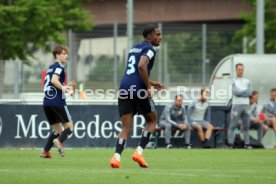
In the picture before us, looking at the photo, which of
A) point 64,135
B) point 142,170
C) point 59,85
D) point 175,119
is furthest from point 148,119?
point 175,119

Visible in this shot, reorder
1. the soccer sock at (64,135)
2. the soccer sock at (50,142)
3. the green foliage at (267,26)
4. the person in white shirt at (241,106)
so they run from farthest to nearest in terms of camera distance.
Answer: the green foliage at (267,26) → the person in white shirt at (241,106) → the soccer sock at (64,135) → the soccer sock at (50,142)

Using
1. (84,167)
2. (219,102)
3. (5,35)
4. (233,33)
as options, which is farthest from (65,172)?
(233,33)

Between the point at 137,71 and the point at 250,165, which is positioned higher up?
the point at 137,71

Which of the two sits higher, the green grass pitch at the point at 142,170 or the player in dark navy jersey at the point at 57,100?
the player in dark navy jersey at the point at 57,100

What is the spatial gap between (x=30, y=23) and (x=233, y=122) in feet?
61.4

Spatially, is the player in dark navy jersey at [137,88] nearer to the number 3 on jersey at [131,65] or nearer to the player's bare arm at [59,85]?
the number 3 on jersey at [131,65]

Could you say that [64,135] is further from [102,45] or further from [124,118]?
[102,45]

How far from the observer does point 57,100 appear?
20.4 metres

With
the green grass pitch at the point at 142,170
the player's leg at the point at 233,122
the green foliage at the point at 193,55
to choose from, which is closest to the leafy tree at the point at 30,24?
the green foliage at the point at 193,55

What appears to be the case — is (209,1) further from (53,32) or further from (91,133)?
(91,133)

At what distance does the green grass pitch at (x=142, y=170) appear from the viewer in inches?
547

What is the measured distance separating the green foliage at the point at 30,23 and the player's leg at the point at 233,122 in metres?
17.5

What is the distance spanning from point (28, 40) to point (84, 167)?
28.8 meters

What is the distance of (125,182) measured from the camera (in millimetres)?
13469
